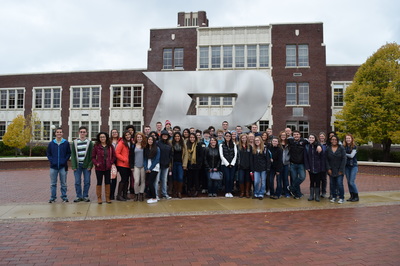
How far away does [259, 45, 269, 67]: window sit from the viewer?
88.3 ft

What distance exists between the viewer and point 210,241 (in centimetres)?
436

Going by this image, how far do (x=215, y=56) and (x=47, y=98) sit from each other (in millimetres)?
18551

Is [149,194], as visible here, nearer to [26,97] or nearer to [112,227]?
[112,227]

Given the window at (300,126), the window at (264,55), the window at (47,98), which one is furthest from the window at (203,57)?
the window at (47,98)

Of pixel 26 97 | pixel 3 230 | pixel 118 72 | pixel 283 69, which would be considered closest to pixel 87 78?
pixel 118 72

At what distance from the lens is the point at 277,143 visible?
25.1 feet

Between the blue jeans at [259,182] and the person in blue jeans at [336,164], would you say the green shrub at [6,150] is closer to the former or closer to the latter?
the blue jeans at [259,182]

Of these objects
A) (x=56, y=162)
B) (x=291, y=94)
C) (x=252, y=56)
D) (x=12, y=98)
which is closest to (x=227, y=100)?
(x=252, y=56)

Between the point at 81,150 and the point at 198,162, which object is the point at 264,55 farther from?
the point at 81,150

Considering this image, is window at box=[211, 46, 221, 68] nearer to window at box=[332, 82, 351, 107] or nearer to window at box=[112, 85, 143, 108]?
window at box=[112, 85, 143, 108]

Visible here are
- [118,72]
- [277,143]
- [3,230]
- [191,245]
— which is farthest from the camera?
[118,72]

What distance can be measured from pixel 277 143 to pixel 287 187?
136 cm

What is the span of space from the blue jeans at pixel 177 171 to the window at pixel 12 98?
102 ft

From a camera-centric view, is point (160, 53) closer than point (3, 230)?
No
